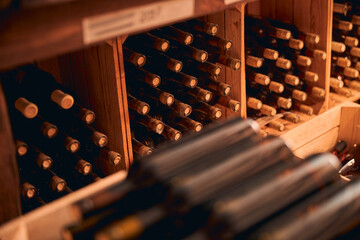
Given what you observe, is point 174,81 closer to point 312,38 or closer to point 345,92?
point 312,38

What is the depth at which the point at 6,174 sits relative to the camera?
0.95 meters

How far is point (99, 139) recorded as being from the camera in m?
1.39

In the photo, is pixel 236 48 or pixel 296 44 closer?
pixel 236 48

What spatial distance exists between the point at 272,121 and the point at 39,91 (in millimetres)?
940

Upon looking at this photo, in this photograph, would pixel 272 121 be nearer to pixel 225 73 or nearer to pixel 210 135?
pixel 225 73

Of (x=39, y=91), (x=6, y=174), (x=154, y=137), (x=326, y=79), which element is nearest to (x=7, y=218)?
(x=6, y=174)

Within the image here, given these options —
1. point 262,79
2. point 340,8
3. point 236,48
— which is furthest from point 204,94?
point 340,8

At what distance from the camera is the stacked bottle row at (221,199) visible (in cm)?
65

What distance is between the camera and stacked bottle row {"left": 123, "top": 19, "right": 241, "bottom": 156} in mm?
1478

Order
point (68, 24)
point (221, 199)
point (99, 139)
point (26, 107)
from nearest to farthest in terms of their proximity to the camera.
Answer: point (221, 199), point (68, 24), point (26, 107), point (99, 139)

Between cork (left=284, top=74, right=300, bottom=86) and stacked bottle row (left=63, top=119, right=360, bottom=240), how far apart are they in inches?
42.9

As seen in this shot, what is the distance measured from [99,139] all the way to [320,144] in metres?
0.92

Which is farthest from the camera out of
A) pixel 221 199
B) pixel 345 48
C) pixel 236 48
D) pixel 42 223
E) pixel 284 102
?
pixel 345 48

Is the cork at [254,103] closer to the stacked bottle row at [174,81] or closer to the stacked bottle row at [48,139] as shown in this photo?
the stacked bottle row at [174,81]
